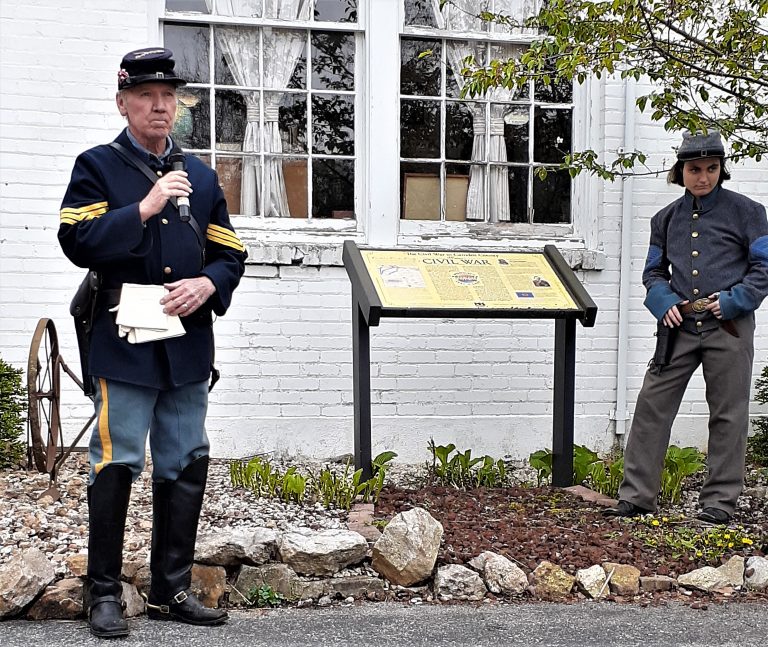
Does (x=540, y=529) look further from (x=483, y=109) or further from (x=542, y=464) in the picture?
(x=483, y=109)

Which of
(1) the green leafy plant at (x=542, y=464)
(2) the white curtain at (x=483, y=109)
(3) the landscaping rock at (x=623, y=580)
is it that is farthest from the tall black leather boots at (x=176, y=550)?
(2) the white curtain at (x=483, y=109)

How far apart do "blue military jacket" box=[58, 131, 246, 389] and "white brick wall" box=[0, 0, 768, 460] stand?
291 cm

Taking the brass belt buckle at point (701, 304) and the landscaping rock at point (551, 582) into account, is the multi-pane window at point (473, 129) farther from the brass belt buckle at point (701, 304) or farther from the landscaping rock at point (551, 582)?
the landscaping rock at point (551, 582)

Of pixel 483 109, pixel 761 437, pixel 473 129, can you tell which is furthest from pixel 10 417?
pixel 761 437

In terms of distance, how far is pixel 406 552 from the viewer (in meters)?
3.91

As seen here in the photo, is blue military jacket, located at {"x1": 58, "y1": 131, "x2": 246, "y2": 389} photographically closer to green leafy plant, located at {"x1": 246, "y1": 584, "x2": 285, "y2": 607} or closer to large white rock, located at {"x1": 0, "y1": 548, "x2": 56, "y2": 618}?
large white rock, located at {"x1": 0, "y1": 548, "x2": 56, "y2": 618}

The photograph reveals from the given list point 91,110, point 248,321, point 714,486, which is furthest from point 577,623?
point 91,110

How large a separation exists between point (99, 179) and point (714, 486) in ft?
10.8

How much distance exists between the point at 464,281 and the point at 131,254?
8.58ft

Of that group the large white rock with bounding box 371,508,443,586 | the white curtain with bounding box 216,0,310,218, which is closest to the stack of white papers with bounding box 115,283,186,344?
the large white rock with bounding box 371,508,443,586

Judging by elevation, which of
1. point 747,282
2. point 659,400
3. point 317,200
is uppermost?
point 317,200

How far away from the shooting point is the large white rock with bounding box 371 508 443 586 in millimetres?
3904

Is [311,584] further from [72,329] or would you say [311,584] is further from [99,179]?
[72,329]

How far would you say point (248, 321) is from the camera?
6.45 m
